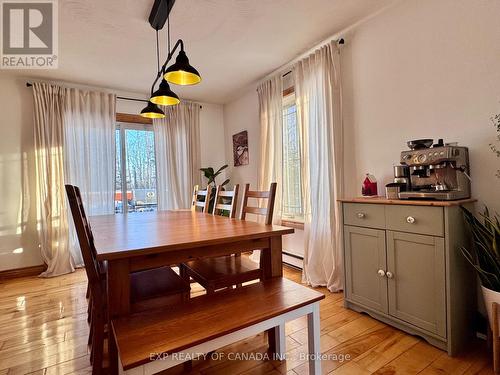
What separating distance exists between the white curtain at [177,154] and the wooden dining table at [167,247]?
241cm

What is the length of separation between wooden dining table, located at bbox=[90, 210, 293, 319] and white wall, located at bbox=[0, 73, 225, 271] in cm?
251

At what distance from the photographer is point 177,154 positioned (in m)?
4.12

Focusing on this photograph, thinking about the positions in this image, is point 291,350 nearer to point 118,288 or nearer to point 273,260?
point 273,260

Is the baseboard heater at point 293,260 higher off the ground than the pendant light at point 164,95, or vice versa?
the pendant light at point 164,95

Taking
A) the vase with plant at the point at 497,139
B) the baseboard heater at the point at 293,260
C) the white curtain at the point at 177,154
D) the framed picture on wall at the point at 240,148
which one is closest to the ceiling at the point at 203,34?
the white curtain at the point at 177,154

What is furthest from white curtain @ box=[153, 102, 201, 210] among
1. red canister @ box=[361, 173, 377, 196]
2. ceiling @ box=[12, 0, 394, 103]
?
red canister @ box=[361, 173, 377, 196]

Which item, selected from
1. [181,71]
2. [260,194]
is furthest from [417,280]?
[181,71]

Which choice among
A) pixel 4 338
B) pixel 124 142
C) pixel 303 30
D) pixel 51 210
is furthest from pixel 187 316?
pixel 124 142

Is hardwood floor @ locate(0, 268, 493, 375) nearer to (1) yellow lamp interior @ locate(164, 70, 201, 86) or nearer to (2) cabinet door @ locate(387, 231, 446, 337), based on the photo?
(2) cabinet door @ locate(387, 231, 446, 337)

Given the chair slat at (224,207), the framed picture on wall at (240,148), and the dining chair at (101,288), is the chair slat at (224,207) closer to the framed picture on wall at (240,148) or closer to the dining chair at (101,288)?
the dining chair at (101,288)

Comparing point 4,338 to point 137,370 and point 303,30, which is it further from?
point 303,30

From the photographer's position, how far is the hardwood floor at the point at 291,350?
4.77 ft

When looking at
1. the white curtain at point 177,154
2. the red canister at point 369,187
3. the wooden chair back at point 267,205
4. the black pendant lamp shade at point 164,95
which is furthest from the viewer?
the white curtain at point 177,154

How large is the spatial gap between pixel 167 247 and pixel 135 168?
313 centimetres
